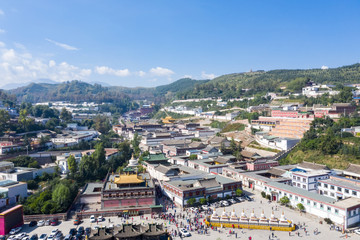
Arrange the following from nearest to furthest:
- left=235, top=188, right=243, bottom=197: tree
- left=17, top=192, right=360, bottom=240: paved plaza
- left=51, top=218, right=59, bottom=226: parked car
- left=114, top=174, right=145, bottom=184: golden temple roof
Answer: left=17, top=192, right=360, bottom=240: paved plaza, left=51, top=218, right=59, bottom=226: parked car, left=114, top=174, right=145, bottom=184: golden temple roof, left=235, top=188, right=243, bottom=197: tree

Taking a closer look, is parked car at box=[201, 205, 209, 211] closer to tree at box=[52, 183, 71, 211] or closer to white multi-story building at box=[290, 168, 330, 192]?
white multi-story building at box=[290, 168, 330, 192]

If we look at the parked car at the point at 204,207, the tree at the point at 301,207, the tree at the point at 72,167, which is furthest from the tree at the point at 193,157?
the tree at the point at 301,207

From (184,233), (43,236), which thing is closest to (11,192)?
(43,236)

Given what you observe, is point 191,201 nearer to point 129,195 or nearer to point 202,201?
point 202,201

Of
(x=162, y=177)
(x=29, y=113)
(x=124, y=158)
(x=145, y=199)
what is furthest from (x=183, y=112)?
(x=145, y=199)

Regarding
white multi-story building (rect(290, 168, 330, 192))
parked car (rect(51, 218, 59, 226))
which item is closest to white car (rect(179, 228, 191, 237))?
parked car (rect(51, 218, 59, 226))
